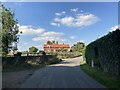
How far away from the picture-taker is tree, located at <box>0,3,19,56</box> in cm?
3700

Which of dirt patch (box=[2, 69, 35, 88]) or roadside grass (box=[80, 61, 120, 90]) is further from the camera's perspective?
dirt patch (box=[2, 69, 35, 88])

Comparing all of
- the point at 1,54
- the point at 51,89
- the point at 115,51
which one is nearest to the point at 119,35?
the point at 115,51

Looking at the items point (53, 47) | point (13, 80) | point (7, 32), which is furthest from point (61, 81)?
point (53, 47)

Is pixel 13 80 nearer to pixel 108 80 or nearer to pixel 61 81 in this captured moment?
pixel 61 81

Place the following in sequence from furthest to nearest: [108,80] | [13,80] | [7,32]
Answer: [7,32]
[13,80]
[108,80]

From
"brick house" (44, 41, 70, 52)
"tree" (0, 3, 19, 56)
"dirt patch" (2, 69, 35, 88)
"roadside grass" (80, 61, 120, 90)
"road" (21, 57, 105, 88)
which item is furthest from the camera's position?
"brick house" (44, 41, 70, 52)

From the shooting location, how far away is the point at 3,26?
125ft

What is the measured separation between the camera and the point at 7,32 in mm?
38250

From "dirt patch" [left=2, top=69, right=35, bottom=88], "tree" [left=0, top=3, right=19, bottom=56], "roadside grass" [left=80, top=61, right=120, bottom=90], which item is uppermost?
"tree" [left=0, top=3, right=19, bottom=56]

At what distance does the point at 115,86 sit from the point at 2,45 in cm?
2642

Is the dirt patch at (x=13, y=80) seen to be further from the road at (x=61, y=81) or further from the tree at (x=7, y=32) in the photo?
the tree at (x=7, y=32)

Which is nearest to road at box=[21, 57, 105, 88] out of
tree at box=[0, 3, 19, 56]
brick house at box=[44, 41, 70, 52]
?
tree at box=[0, 3, 19, 56]

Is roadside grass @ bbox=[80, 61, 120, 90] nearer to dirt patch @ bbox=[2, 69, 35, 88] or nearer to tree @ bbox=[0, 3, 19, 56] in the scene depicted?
dirt patch @ bbox=[2, 69, 35, 88]

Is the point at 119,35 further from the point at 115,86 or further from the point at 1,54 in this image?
the point at 1,54
